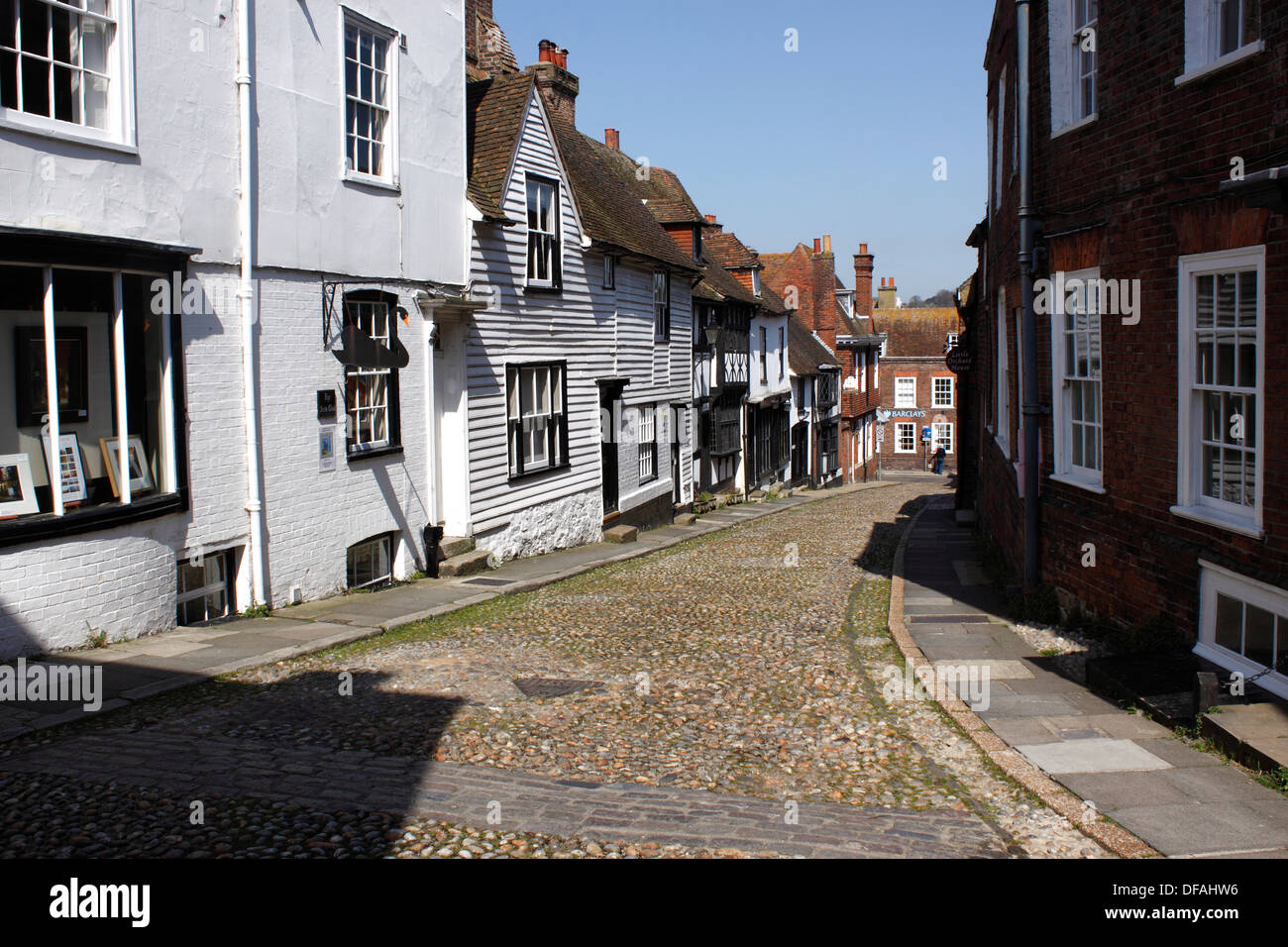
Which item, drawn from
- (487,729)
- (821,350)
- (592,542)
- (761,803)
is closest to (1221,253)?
(761,803)

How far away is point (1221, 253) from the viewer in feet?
26.1

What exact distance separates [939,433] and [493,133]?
2032 inches

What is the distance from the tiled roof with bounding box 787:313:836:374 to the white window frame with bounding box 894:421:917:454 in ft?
48.1

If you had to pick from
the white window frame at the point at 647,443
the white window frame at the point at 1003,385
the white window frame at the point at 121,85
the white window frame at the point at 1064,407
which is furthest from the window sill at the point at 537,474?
Result: the white window frame at the point at 1064,407

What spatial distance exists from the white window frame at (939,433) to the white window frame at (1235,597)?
56.7 meters

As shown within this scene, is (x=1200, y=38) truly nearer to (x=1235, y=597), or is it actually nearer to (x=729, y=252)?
(x=1235, y=597)

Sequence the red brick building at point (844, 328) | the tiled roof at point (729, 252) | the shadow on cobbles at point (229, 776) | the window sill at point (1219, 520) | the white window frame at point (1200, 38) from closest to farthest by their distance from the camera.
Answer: the shadow on cobbles at point (229, 776), the window sill at point (1219, 520), the white window frame at point (1200, 38), the tiled roof at point (729, 252), the red brick building at point (844, 328)

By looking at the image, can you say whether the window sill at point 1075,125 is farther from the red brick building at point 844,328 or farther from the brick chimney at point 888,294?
the brick chimney at point 888,294

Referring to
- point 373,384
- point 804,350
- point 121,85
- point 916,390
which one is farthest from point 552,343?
point 916,390

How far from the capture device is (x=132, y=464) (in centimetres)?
996

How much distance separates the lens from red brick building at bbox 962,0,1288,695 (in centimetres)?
746

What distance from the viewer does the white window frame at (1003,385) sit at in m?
14.9

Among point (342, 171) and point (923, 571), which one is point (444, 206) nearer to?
point (342, 171)
